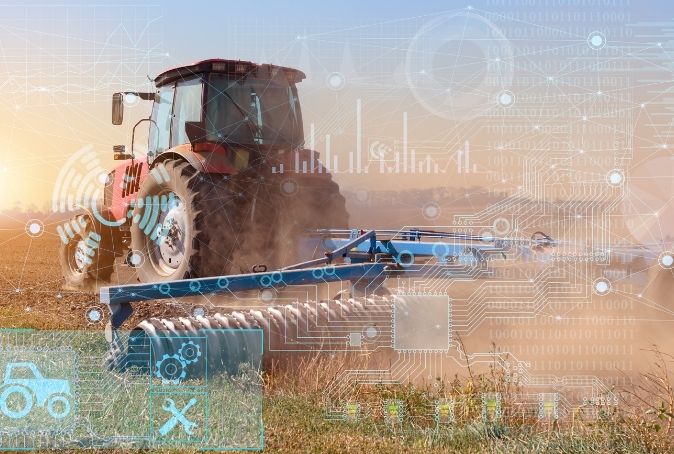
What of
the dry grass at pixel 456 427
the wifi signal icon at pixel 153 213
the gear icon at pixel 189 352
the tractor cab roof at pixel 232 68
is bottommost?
the dry grass at pixel 456 427

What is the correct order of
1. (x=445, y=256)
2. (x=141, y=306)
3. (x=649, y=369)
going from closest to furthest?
(x=649, y=369) < (x=445, y=256) < (x=141, y=306)

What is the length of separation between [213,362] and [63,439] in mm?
1734

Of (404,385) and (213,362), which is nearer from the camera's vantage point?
(404,385)

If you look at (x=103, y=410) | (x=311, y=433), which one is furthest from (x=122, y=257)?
(x=311, y=433)

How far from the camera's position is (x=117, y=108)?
8469 mm

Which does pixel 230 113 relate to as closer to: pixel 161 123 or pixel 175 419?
pixel 161 123

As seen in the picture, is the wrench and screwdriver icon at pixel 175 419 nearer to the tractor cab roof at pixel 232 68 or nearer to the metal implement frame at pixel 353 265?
the metal implement frame at pixel 353 265

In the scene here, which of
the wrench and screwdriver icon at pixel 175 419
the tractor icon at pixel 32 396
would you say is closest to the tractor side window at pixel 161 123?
the tractor icon at pixel 32 396

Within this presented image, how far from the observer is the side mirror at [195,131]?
7754mm

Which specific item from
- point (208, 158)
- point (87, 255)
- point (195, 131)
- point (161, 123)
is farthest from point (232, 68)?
point (87, 255)

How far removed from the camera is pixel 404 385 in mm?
5477

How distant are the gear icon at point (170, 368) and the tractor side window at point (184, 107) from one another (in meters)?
2.80

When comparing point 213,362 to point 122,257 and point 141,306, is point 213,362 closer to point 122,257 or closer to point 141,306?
point 141,306

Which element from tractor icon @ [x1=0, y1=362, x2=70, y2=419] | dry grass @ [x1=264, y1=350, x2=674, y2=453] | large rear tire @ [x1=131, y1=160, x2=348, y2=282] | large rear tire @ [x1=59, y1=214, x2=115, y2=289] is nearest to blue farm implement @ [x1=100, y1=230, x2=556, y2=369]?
large rear tire @ [x1=131, y1=160, x2=348, y2=282]
